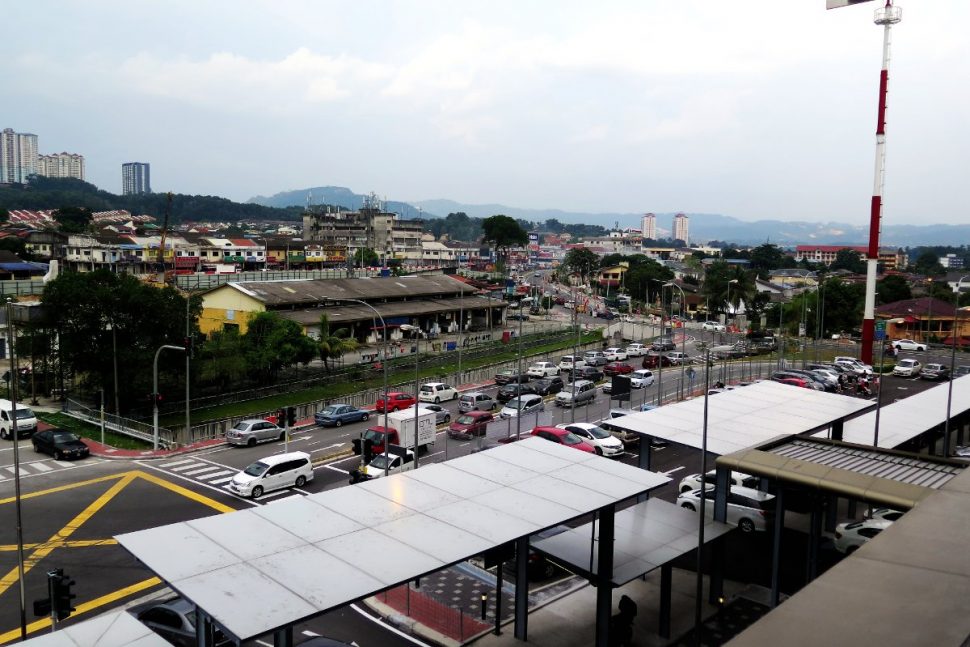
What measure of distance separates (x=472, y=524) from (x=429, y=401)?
28996mm

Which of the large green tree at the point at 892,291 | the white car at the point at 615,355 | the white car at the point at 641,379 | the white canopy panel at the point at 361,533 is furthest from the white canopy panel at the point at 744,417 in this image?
the large green tree at the point at 892,291

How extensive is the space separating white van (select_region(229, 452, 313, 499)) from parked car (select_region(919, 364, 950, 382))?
43.1m

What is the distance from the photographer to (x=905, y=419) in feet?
84.8

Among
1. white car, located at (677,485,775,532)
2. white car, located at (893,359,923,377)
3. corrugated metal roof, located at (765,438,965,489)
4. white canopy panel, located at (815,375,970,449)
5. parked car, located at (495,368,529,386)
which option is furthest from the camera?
white car, located at (893,359,923,377)

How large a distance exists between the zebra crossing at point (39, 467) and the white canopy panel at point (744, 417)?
70.9 feet

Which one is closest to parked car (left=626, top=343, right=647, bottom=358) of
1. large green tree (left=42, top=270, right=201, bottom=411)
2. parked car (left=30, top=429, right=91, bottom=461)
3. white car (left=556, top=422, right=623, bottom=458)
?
white car (left=556, top=422, right=623, bottom=458)

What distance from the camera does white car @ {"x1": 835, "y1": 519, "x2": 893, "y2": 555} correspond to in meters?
19.7

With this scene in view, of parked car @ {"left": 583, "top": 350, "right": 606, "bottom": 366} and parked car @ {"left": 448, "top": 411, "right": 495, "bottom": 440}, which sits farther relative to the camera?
parked car @ {"left": 583, "top": 350, "right": 606, "bottom": 366}

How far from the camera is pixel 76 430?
3584cm

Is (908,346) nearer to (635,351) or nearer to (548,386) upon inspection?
(635,351)

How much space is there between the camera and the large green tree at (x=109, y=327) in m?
36.3

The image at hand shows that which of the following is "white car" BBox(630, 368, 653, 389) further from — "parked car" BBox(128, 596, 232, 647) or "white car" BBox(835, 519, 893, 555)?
"parked car" BBox(128, 596, 232, 647)

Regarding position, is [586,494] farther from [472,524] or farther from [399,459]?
[399,459]

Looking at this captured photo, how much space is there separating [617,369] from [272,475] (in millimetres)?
30468
